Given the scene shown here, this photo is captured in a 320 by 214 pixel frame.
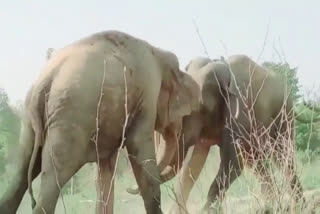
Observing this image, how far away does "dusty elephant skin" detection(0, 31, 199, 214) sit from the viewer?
3.84 meters

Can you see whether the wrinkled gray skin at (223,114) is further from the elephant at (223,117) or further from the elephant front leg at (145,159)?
the elephant front leg at (145,159)

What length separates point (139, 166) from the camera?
426 centimetres

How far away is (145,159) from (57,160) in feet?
1.93

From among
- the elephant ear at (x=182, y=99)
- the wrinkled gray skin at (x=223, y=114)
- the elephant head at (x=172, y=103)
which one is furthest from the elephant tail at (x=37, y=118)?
the wrinkled gray skin at (x=223, y=114)

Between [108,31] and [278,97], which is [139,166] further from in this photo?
[278,97]

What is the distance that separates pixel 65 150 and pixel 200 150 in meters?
2.24

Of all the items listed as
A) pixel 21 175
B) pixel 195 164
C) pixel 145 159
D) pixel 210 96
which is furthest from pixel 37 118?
pixel 195 164

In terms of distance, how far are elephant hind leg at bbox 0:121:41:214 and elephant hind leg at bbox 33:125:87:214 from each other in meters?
0.27

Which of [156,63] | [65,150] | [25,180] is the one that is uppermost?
[156,63]

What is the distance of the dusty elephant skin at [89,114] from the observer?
12.6ft

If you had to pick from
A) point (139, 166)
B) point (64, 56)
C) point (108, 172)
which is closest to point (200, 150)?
point (108, 172)

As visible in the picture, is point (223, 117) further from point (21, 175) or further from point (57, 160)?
point (57, 160)

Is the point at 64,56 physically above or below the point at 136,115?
above

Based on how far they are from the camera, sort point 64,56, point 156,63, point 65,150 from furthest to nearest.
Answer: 1. point 156,63
2. point 64,56
3. point 65,150
